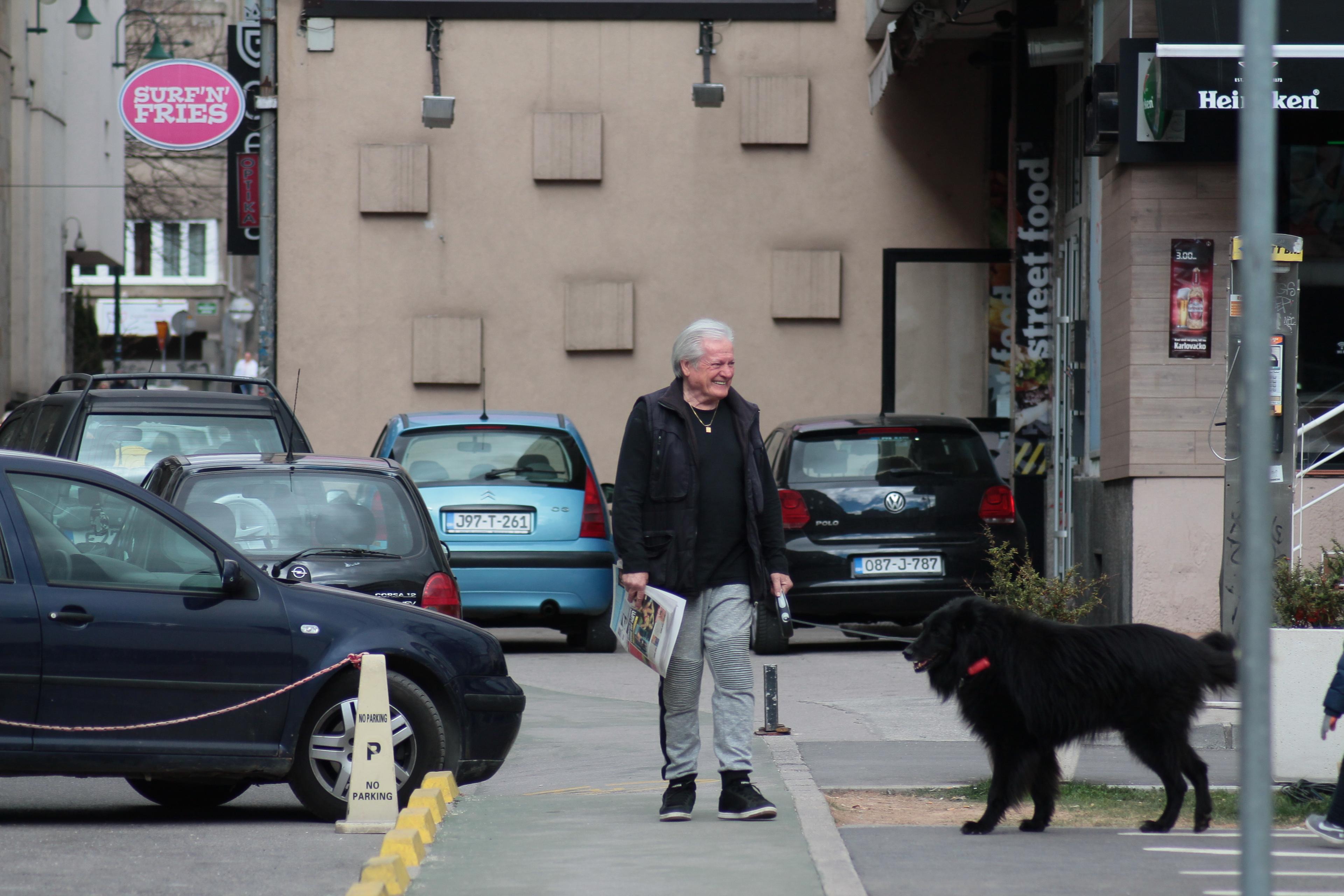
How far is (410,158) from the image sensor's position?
19.9 metres

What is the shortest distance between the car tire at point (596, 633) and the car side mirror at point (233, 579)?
6.72 meters

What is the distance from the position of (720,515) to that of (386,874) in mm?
1981

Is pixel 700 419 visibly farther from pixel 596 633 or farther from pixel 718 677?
pixel 596 633

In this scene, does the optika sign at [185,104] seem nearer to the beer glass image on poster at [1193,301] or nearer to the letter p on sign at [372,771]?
the beer glass image on poster at [1193,301]

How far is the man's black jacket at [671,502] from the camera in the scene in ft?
23.4

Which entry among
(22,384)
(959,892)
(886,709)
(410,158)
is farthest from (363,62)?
(22,384)

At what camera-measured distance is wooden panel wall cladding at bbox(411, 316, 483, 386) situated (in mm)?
19922

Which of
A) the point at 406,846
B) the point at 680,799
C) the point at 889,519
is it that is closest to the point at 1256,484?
the point at 406,846

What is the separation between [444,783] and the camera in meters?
7.62

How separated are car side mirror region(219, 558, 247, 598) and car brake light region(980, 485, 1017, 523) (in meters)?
7.31

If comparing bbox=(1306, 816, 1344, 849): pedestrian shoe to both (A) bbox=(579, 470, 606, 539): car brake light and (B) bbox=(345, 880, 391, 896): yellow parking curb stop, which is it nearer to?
(B) bbox=(345, 880, 391, 896): yellow parking curb stop

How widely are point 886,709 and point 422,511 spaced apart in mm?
3339

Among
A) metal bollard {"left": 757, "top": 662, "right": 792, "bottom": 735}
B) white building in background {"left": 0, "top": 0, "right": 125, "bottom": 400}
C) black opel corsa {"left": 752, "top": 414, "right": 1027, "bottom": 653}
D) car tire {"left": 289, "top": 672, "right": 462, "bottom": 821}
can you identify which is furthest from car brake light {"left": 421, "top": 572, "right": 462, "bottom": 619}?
white building in background {"left": 0, "top": 0, "right": 125, "bottom": 400}

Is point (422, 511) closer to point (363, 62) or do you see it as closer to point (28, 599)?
point (28, 599)
